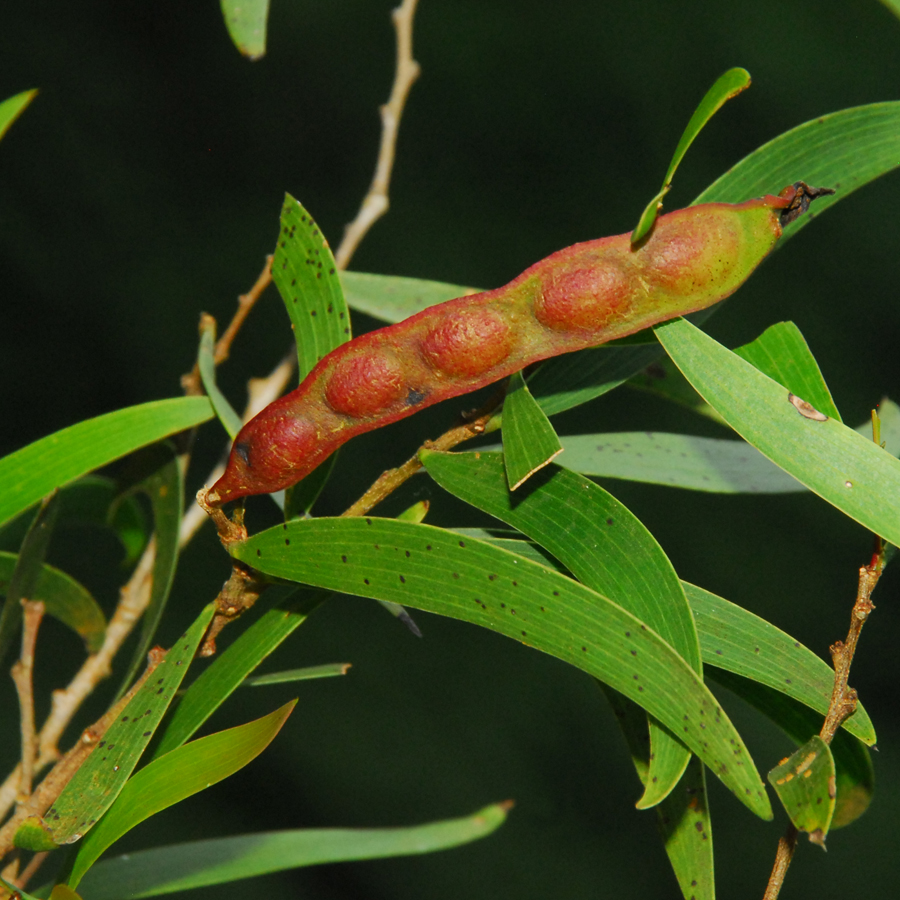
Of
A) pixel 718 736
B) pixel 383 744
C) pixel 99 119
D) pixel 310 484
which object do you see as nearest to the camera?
pixel 718 736

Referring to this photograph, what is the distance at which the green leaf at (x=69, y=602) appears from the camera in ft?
Answer: 2.10

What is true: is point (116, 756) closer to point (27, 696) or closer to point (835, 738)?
point (27, 696)

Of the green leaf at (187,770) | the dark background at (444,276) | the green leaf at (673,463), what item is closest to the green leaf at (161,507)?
the green leaf at (187,770)

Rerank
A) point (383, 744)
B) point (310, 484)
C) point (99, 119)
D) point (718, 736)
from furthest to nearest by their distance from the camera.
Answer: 1. point (383, 744)
2. point (99, 119)
3. point (310, 484)
4. point (718, 736)

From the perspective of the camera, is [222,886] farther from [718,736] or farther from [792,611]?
[718,736]

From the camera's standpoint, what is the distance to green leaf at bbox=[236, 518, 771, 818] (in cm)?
34

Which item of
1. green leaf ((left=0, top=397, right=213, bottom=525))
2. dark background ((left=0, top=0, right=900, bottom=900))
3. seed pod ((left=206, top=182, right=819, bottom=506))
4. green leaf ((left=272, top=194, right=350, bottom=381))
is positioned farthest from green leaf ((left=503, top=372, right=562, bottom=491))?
dark background ((left=0, top=0, right=900, bottom=900))

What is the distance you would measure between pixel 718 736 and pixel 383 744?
122cm

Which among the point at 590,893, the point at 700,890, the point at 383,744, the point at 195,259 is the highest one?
the point at 195,259

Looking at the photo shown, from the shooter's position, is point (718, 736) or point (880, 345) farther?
point (880, 345)

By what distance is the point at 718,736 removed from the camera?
1.09 ft

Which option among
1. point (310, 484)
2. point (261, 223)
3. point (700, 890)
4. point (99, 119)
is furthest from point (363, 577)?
point (99, 119)

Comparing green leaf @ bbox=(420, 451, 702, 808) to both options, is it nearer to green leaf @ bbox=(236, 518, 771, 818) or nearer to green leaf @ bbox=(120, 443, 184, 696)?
green leaf @ bbox=(236, 518, 771, 818)

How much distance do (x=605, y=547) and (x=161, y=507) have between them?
1.24 feet
